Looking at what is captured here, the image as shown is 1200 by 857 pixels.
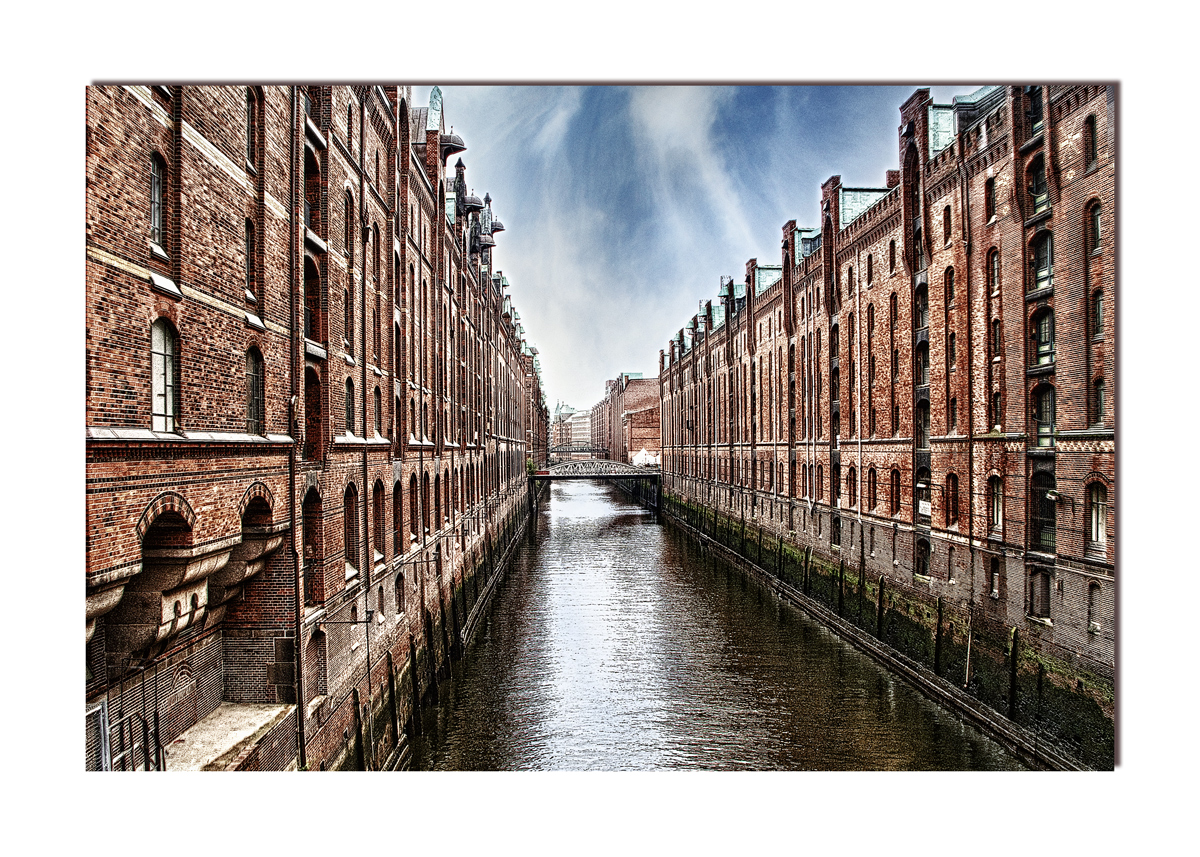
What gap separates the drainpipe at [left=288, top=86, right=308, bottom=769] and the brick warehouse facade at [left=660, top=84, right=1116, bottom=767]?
455 inches

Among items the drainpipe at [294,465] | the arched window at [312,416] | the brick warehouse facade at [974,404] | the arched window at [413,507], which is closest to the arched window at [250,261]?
the drainpipe at [294,465]

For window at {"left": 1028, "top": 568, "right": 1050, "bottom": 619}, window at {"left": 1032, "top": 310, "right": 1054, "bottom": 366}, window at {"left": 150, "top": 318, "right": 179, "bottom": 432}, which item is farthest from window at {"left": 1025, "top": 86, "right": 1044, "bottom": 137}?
window at {"left": 150, "top": 318, "right": 179, "bottom": 432}

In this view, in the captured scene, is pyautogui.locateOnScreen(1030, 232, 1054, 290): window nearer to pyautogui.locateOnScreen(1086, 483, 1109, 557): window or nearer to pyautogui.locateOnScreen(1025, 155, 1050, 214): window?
pyautogui.locateOnScreen(1025, 155, 1050, 214): window

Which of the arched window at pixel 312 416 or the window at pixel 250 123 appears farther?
the arched window at pixel 312 416

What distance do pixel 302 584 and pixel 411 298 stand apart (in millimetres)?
10448

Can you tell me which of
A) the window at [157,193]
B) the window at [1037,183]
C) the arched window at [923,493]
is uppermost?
the window at [1037,183]

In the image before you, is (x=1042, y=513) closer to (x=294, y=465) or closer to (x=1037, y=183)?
(x=1037, y=183)

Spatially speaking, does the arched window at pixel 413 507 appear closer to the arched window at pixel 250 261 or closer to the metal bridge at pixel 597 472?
the arched window at pixel 250 261

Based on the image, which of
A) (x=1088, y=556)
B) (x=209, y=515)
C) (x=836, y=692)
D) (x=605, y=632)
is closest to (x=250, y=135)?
(x=209, y=515)

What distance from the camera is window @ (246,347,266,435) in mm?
9727

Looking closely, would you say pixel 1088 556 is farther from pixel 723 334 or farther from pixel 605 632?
pixel 723 334

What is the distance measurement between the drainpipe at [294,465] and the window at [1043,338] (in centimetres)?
1476

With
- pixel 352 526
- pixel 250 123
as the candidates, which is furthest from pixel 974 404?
pixel 250 123

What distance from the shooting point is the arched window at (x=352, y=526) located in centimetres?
1370
